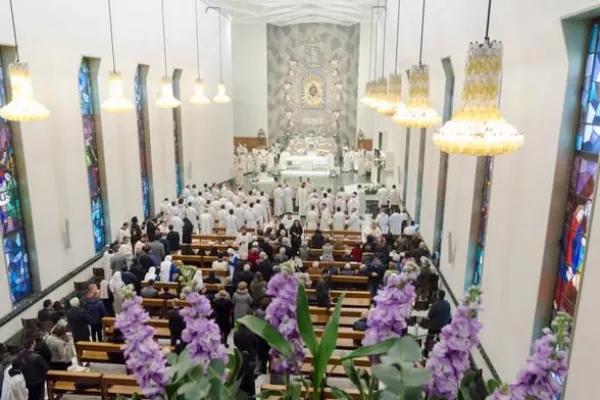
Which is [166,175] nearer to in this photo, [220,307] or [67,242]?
[67,242]

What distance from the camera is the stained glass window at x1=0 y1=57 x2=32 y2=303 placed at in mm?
9664

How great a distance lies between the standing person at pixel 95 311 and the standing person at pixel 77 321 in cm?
38

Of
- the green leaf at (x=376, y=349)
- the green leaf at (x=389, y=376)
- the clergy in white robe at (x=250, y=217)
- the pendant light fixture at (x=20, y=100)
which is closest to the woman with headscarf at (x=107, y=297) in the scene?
the pendant light fixture at (x=20, y=100)

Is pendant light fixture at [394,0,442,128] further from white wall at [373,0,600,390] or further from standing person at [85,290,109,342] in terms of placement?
standing person at [85,290,109,342]

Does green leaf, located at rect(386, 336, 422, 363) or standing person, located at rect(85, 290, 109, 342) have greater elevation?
green leaf, located at rect(386, 336, 422, 363)

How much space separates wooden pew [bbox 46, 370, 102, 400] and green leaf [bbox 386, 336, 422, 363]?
19.6 feet

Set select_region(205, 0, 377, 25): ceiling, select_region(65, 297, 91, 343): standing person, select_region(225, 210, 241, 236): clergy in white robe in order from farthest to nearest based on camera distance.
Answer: select_region(205, 0, 377, 25): ceiling < select_region(225, 210, 241, 236): clergy in white robe < select_region(65, 297, 91, 343): standing person

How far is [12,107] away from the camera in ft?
24.2

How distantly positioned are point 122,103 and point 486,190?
678 cm

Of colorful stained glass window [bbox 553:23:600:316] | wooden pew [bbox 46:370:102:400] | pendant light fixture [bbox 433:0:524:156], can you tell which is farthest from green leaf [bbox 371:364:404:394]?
wooden pew [bbox 46:370:102:400]

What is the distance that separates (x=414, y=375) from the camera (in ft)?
7.04

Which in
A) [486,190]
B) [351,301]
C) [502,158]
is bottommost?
[351,301]

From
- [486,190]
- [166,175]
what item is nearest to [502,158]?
[486,190]

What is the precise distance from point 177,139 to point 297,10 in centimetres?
947
